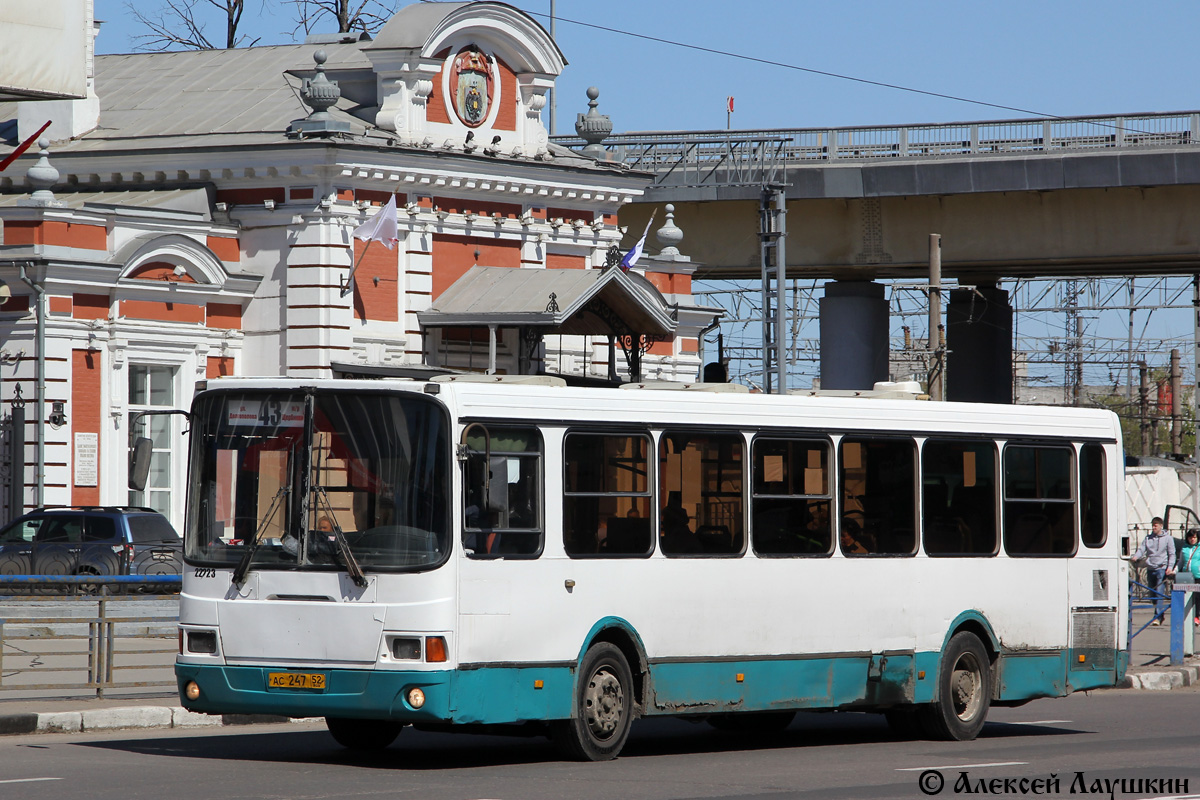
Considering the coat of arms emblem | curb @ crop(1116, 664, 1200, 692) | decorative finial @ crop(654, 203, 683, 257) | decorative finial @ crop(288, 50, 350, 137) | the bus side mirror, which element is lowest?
curb @ crop(1116, 664, 1200, 692)

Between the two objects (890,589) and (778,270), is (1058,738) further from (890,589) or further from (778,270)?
(778,270)

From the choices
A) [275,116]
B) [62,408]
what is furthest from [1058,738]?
[275,116]

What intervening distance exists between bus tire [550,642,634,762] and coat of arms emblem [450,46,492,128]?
77.4 feet

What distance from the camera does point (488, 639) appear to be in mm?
12672

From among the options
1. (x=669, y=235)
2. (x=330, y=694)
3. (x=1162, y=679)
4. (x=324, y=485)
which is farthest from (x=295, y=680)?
(x=669, y=235)

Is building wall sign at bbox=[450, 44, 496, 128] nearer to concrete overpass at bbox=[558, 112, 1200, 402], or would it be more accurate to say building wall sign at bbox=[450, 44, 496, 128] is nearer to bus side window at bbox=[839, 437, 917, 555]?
concrete overpass at bbox=[558, 112, 1200, 402]

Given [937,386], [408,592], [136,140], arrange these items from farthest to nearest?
1. [937,386]
2. [136,140]
3. [408,592]

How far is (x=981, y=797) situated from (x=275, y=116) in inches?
1057

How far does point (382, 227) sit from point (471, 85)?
4.29m

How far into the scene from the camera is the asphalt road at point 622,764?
11656mm

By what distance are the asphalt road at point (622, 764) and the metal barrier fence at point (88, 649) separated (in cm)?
160

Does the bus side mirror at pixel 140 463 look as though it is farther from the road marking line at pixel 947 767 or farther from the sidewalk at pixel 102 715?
the road marking line at pixel 947 767

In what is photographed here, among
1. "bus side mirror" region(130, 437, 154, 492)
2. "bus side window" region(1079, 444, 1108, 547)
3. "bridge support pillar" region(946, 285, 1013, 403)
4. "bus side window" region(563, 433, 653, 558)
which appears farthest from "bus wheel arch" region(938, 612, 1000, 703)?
"bridge support pillar" region(946, 285, 1013, 403)

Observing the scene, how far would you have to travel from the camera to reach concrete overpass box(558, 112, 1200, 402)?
42.6m
